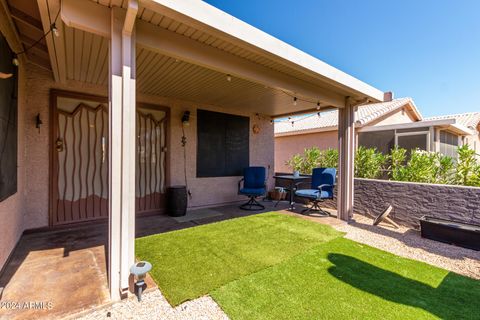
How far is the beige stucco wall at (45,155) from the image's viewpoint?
153 inches

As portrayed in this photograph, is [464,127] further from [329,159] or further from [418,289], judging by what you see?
[418,289]

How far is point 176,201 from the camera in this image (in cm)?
514

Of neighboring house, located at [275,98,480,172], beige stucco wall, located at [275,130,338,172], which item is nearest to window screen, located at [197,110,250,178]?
neighboring house, located at [275,98,480,172]

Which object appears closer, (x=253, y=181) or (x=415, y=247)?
(x=415, y=247)

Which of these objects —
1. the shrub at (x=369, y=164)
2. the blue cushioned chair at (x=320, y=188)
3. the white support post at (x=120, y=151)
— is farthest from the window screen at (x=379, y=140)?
the white support post at (x=120, y=151)

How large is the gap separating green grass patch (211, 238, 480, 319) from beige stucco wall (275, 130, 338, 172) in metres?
7.84

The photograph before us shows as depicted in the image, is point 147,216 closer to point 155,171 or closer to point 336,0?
point 155,171

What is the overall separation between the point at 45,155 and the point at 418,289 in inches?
235

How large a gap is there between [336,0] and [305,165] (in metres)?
4.68

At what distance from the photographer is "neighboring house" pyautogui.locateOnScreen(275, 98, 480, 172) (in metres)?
8.35

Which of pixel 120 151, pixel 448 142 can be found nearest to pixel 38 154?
pixel 120 151

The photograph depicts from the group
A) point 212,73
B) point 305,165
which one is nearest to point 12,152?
point 212,73

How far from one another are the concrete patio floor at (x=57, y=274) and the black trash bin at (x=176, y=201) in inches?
36.3

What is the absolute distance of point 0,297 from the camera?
2102 mm
